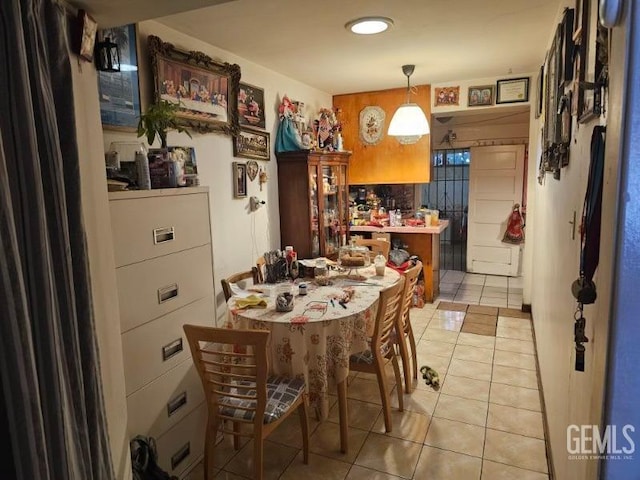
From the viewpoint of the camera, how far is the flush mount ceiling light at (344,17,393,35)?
256cm

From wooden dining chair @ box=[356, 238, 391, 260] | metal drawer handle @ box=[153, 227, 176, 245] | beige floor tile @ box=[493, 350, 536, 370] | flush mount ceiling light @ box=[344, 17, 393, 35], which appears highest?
flush mount ceiling light @ box=[344, 17, 393, 35]

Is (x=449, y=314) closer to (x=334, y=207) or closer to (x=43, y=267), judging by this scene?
(x=334, y=207)

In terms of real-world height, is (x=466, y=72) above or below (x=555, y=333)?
above

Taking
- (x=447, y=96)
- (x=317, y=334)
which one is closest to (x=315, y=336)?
(x=317, y=334)

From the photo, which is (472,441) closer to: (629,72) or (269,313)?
(269,313)

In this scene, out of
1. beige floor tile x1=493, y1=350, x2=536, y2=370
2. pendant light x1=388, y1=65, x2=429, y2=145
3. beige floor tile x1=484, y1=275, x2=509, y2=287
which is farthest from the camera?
beige floor tile x1=484, y1=275, x2=509, y2=287

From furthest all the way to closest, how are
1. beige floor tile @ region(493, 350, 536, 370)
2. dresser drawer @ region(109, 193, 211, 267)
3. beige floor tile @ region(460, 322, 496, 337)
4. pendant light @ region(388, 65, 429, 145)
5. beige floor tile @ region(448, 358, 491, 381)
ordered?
beige floor tile @ region(460, 322, 496, 337), pendant light @ region(388, 65, 429, 145), beige floor tile @ region(493, 350, 536, 370), beige floor tile @ region(448, 358, 491, 381), dresser drawer @ region(109, 193, 211, 267)

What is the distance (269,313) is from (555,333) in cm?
146

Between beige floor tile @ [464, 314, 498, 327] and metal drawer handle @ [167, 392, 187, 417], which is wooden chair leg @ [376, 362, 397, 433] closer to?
metal drawer handle @ [167, 392, 187, 417]

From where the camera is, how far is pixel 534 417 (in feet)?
8.46

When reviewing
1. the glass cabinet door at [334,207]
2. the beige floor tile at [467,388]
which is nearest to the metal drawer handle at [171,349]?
the beige floor tile at [467,388]

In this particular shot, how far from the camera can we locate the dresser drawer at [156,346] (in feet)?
6.07

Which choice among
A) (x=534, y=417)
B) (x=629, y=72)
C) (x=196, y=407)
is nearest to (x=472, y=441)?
(x=534, y=417)

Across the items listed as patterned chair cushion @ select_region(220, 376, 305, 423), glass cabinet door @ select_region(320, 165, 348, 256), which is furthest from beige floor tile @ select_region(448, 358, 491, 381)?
glass cabinet door @ select_region(320, 165, 348, 256)
